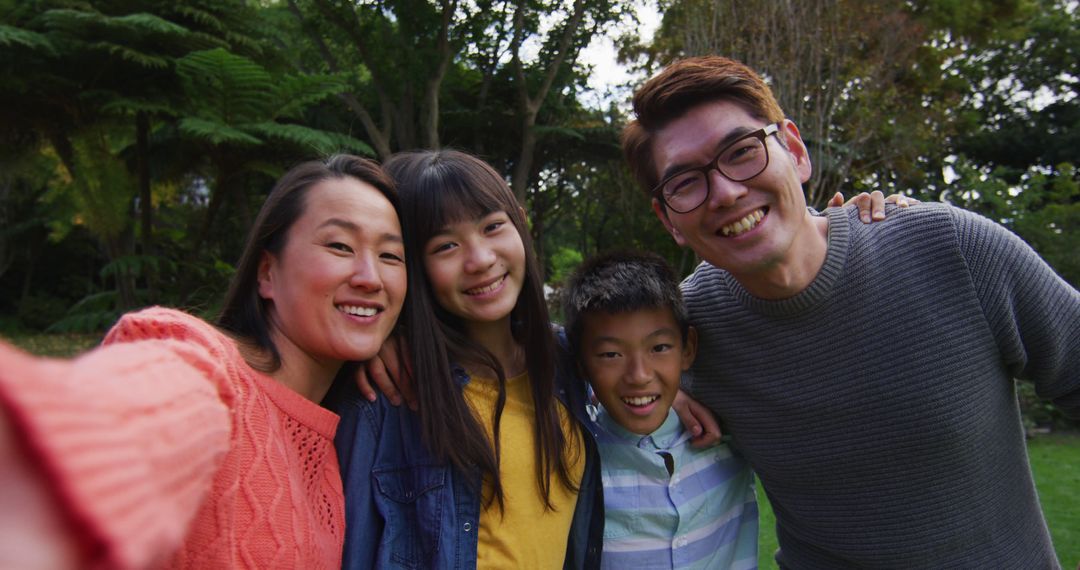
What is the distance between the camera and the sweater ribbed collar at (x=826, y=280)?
5.92 ft

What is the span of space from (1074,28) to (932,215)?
1988 centimetres

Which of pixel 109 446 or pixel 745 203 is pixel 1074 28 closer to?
pixel 745 203

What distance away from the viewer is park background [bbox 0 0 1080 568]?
7559 millimetres

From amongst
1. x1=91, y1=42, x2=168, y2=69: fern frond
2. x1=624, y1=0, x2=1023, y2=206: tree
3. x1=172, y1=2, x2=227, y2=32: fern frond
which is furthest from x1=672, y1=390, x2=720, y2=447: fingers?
x1=172, y1=2, x2=227, y2=32: fern frond

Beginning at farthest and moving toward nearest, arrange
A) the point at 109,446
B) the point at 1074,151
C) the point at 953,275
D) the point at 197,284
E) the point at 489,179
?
the point at 1074,151
the point at 197,284
the point at 489,179
the point at 953,275
the point at 109,446

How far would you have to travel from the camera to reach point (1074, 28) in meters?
16.4

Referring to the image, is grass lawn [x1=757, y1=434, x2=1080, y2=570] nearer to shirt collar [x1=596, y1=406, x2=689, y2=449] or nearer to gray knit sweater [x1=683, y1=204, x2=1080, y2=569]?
shirt collar [x1=596, y1=406, x2=689, y2=449]

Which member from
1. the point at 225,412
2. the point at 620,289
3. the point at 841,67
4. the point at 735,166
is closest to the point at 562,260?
the point at 841,67

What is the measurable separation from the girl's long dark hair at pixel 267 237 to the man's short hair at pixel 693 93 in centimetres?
80

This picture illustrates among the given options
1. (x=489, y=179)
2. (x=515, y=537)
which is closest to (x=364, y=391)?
(x=515, y=537)

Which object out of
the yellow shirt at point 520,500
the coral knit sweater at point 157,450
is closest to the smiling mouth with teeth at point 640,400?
the yellow shirt at point 520,500

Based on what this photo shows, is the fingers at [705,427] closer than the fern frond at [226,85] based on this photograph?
Yes

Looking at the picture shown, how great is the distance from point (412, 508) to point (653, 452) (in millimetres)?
825

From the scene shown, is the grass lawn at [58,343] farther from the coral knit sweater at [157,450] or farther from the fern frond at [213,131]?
the coral knit sweater at [157,450]
